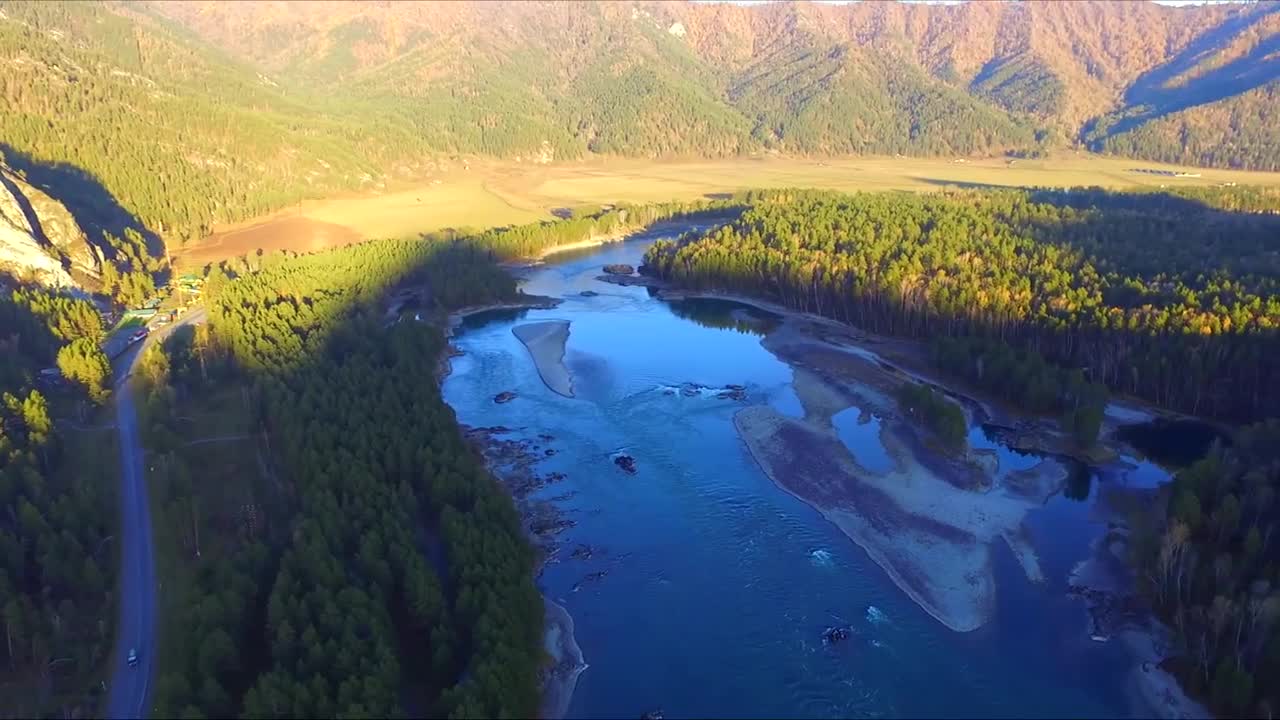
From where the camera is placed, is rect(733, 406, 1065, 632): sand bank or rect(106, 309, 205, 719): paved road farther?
rect(733, 406, 1065, 632): sand bank

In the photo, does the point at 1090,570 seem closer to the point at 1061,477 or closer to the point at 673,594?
the point at 1061,477

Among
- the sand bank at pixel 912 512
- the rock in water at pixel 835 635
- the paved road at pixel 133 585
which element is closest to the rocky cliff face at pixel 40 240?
the paved road at pixel 133 585

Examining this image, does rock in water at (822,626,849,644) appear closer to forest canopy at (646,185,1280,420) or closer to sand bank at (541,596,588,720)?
sand bank at (541,596,588,720)

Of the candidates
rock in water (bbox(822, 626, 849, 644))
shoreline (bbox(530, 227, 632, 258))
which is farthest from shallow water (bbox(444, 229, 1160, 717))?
shoreline (bbox(530, 227, 632, 258))

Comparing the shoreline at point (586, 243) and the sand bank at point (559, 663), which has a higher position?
the shoreline at point (586, 243)

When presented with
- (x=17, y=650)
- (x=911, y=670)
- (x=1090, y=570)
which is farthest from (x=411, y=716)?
(x=1090, y=570)

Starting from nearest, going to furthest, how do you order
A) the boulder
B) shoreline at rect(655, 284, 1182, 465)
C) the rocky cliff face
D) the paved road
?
the paved road < the boulder < shoreline at rect(655, 284, 1182, 465) < the rocky cliff face

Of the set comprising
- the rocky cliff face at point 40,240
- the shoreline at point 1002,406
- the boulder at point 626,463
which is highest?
the rocky cliff face at point 40,240

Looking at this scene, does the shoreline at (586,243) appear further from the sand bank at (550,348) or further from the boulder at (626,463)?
the boulder at (626,463)
